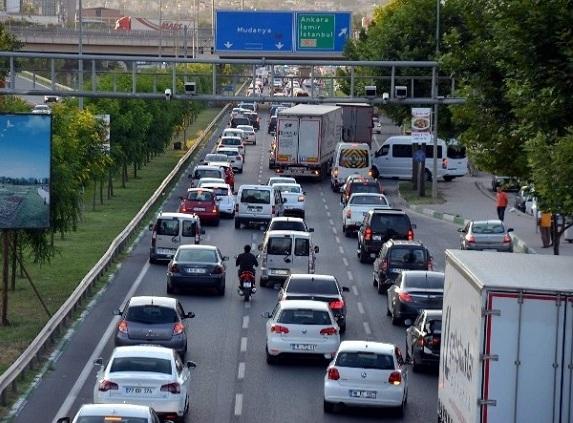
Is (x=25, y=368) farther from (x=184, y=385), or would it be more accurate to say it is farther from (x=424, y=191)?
(x=424, y=191)

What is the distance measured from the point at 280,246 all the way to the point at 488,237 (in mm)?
9422

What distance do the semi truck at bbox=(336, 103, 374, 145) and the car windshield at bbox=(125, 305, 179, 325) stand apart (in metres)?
55.7

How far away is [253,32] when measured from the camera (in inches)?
2948

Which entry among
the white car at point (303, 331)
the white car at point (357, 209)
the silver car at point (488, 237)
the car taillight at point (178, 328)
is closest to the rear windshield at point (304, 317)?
the white car at point (303, 331)

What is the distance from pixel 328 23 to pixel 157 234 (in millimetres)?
33177

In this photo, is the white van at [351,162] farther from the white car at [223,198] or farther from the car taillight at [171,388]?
the car taillight at [171,388]

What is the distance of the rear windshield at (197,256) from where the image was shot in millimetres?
38375

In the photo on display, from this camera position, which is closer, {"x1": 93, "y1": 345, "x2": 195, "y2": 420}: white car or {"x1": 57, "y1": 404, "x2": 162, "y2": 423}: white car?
{"x1": 57, "y1": 404, "x2": 162, "y2": 423}: white car

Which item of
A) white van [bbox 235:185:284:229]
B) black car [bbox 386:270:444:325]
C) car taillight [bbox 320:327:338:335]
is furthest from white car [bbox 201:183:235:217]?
car taillight [bbox 320:327:338:335]

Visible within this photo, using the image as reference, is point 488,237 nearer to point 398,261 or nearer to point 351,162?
point 398,261

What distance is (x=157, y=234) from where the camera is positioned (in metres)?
44.0

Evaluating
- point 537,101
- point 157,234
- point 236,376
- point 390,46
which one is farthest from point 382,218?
point 390,46

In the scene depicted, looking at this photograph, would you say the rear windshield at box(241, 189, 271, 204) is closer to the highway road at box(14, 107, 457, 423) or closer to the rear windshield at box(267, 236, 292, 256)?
the highway road at box(14, 107, 457, 423)

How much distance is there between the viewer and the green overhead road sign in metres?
74.6
